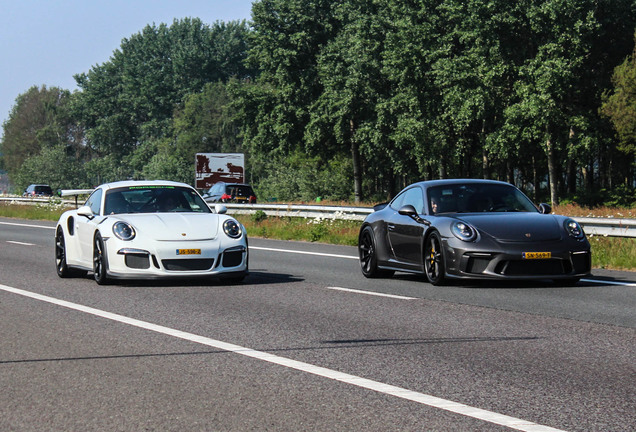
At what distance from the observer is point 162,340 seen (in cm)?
779

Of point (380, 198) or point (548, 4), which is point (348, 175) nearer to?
point (380, 198)

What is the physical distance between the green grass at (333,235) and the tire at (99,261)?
7.74m

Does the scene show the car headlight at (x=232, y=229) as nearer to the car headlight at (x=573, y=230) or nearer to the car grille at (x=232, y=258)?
the car grille at (x=232, y=258)

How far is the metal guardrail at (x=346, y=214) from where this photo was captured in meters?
16.2

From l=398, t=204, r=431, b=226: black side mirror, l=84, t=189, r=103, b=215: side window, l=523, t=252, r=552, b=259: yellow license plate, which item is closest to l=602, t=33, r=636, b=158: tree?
l=398, t=204, r=431, b=226: black side mirror

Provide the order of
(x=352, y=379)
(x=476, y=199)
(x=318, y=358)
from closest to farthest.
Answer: (x=352, y=379) < (x=318, y=358) < (x=476, y=199)

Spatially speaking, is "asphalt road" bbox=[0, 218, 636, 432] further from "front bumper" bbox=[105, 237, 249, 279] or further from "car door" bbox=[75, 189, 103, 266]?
"car door" bbox=[75, 189, 103, 266]

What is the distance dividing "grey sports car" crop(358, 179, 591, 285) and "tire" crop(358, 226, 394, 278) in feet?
0.05

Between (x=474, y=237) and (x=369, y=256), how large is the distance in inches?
97.4

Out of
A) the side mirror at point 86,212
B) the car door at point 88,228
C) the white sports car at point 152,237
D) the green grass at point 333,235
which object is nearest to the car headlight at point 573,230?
the green grass at point 333,235

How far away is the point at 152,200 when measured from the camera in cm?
1360

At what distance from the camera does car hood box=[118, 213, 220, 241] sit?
1230 centimetres

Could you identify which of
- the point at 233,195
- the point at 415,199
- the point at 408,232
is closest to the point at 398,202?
the point at 415,199

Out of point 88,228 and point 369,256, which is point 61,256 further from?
point 369,256
